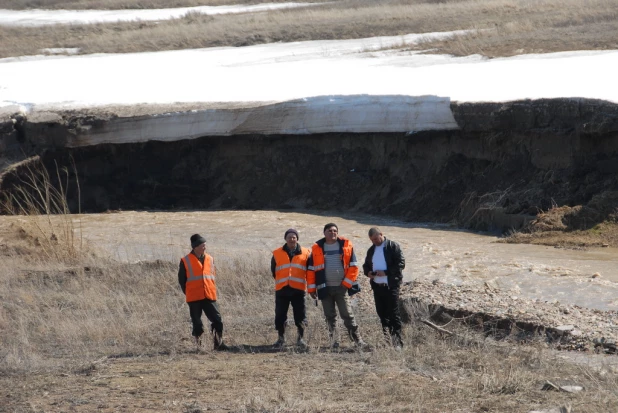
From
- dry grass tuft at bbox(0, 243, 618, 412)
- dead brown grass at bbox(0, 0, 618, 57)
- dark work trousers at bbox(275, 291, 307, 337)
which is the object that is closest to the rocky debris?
dry grass tuft at bbox(0, 243, 618, 412)

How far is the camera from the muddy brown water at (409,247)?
11.4 m

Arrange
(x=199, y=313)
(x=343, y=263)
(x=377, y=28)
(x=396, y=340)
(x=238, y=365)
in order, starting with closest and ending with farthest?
(x=238, y=365)
(x=396, y=340)
(x=343, y=263)
(x=199, y=313)
(x=377, y=28)

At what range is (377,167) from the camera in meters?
17.8

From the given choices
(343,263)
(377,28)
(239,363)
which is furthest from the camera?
(377,28)

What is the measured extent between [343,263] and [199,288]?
1.44 m

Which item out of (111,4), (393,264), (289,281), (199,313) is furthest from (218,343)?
(111,4)

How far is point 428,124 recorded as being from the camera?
16.8m

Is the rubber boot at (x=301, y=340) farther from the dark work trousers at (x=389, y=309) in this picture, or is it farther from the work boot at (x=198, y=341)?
the work boot at (x=198, y=341)

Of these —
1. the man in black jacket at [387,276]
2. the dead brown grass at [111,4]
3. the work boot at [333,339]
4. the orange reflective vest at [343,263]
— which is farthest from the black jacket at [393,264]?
the dead brown grass at [111,4]

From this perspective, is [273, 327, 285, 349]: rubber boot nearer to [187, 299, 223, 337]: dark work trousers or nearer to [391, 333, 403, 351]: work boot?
[187, 299, 223, 337]: dark work trousers

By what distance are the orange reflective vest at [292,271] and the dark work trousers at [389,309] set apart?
75 cm

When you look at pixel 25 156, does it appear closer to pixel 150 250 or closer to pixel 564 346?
pixel 150 250

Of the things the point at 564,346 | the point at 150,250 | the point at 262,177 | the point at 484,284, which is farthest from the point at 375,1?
the point at 564,346

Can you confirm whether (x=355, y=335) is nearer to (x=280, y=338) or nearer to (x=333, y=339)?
(x=333, y=339)
